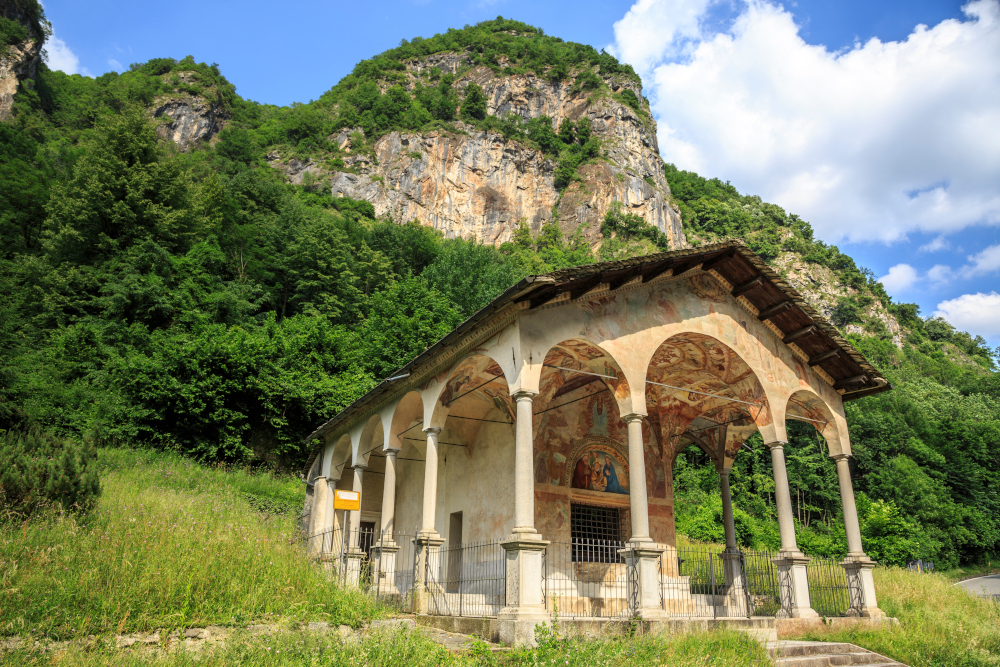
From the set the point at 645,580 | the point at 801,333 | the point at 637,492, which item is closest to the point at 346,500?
the point at 637,492

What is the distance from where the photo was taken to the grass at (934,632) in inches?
404

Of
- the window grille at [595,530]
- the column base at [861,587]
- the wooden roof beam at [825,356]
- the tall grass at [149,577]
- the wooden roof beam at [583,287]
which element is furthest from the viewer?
the window grille at [595,530]

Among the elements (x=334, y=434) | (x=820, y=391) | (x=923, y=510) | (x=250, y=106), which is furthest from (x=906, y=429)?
(x=250, y=106)

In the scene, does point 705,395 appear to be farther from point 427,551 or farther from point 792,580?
point 427,551

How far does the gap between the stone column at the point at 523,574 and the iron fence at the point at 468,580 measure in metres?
0.35

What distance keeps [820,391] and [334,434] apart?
43.7ft

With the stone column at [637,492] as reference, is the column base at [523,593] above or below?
below

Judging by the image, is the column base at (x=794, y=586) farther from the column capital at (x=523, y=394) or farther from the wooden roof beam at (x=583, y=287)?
the wooden roof beam at (x=583, y=287)

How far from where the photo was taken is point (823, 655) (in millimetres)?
10320

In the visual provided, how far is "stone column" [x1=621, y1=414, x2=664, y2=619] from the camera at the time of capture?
9.47 m

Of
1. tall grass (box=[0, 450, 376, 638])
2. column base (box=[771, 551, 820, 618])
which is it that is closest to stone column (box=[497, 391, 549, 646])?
tall grass (box=[0, 450, 376, 638])

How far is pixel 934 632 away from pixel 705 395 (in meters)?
6.24

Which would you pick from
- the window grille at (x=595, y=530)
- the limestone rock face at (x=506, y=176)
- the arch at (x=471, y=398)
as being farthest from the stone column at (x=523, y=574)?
the limestone rock face at (x=506, y=176)

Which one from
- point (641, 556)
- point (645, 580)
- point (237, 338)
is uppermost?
point (237, 338)
